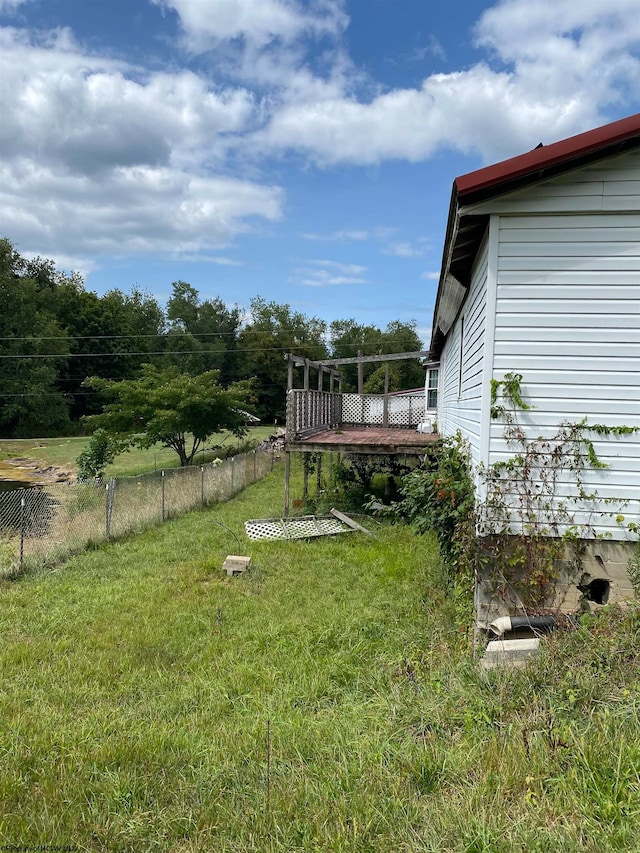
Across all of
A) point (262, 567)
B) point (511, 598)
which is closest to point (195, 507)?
point (262, 567)

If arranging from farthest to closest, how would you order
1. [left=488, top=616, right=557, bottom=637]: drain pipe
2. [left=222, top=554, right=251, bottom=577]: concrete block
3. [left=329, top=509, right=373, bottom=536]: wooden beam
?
[left=329, top=509, right=373, bottom=536]: wooden beam
[left=222, top=554, right=251, bottom=577]: concrete block
[left=488, top=616, right=557, bottom=637]: drain pipe

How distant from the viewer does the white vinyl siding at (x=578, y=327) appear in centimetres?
414

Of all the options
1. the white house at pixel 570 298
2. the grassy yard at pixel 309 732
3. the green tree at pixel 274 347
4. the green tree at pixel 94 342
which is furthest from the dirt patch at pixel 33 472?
the green tree at pixel 274 347

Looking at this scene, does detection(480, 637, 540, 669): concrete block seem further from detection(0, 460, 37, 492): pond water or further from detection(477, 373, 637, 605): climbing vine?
detection(0, 460, 37, 492): pond water

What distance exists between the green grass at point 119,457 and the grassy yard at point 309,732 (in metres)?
15.8

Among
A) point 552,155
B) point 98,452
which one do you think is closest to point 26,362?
point 98,452

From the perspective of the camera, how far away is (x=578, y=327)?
420 centimetres

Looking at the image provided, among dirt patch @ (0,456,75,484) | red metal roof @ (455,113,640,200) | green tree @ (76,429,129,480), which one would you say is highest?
red metal roof @ (455,113,640,200)

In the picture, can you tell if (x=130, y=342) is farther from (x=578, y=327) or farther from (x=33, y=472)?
(x=578, y=327)

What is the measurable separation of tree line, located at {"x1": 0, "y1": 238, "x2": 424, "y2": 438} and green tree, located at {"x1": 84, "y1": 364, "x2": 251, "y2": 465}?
1515 centimetres

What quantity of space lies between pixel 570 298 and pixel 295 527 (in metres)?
6.27

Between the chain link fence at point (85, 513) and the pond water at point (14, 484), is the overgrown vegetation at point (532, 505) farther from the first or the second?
the pond water at point (14, 484)

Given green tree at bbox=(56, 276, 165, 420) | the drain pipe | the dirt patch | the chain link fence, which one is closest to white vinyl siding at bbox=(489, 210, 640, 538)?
the drain pipe

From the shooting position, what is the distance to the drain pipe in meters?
4.04
